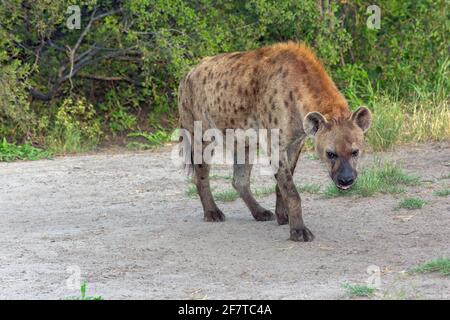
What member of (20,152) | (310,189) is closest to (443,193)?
(310,189)

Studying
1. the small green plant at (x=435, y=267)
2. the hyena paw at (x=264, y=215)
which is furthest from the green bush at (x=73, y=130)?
the small green plant at (x=435, y=267)

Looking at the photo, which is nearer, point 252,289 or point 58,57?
point 252,289

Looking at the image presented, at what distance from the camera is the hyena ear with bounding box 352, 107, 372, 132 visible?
5.14m

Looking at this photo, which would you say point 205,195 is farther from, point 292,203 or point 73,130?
point 73,130

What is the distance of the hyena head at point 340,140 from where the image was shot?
5.08m

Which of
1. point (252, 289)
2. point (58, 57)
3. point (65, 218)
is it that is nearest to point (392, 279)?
point (252, 289)

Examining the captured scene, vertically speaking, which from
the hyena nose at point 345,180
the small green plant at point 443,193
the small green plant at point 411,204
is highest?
the hyena nose at point 345,180

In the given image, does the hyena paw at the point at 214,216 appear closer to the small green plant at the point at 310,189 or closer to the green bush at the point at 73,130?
the small green plant at the point at 310,189

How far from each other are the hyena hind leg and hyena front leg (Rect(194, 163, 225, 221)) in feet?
0.59

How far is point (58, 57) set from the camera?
9.54 meters

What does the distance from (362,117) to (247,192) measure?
4.01 feet

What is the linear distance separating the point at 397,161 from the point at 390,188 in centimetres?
101

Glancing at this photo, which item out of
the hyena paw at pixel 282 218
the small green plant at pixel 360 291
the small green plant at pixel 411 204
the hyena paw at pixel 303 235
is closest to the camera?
the small green plant at pixel 360 291

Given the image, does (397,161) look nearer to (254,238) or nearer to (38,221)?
(254,238)
